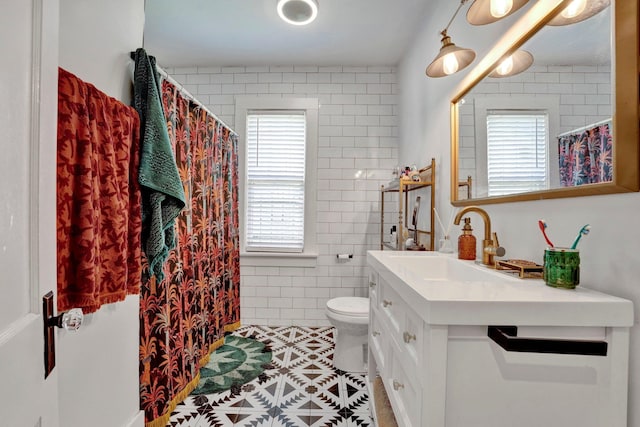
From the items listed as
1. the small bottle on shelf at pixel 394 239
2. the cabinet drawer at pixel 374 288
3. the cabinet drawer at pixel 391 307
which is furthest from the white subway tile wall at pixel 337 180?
the cabinet drawer at pixel 391 307

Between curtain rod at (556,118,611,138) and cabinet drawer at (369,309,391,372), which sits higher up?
curtain rod at (556,118,611,138)

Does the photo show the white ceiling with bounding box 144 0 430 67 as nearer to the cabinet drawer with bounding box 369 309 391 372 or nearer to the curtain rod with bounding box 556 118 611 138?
the curtain rod with bounding box 556 118 611 138

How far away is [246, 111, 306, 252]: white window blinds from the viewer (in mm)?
2980

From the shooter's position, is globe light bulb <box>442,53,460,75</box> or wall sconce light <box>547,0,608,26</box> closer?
wall sconce light <box>547,0,608,26</box>

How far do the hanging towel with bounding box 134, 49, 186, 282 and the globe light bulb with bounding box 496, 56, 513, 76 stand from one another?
154 centimetres

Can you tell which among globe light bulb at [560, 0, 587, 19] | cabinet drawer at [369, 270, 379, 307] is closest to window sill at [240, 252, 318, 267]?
cabinet drawer at [369, 270, 379, 307]

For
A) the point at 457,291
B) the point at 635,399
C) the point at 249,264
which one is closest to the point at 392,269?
the point at 457,291

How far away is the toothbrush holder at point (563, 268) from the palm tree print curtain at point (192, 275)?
1.65 m

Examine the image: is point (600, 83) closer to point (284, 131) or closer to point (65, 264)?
point (65, 264)

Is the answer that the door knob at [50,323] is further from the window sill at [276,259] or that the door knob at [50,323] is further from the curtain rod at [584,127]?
the window sill at [276,259]

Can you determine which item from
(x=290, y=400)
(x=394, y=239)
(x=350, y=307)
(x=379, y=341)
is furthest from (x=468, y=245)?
(x=290, y=400)

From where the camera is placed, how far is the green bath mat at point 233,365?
1.96 m

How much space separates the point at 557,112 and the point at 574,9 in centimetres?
32

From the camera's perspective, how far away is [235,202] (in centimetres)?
272
